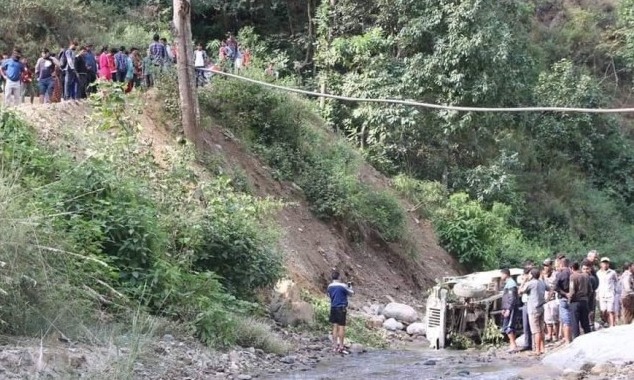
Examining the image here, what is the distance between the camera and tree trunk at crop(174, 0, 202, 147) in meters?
20.1

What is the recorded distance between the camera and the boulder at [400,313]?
20266 millimetres

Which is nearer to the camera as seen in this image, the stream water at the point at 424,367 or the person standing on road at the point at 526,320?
the stream water at the point at 424,367

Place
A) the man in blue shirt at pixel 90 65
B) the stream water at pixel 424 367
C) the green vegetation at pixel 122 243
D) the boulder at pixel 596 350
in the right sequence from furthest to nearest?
the man in blue shirt at pixel 90 65
the stream water at pixel 424 367
the boulder at pixel 596 350
the green vegetation at pixel 122 243

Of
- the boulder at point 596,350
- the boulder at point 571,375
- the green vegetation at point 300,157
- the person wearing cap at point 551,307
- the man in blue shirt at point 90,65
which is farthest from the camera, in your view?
the green vegetation at point 300,157

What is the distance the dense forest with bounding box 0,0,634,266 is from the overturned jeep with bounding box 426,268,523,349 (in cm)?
977

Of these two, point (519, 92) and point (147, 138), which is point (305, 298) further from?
point (519, 92)

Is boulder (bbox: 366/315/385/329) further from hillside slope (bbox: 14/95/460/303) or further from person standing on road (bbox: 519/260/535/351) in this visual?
person standing on road (bbox: 519/260/535/351)

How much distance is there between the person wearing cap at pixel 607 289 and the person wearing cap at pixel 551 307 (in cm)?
101

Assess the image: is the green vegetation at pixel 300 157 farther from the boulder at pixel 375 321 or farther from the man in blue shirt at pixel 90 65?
the boulder at pixel 375 321

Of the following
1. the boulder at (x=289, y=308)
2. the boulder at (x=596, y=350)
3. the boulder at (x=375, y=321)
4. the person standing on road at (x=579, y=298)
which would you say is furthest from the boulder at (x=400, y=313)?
the boulder at (x=596, y=350)

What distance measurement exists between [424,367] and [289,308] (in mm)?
3662

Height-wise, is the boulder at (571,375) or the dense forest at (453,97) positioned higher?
the dense forest at (453,97)

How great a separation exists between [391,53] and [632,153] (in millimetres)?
13448

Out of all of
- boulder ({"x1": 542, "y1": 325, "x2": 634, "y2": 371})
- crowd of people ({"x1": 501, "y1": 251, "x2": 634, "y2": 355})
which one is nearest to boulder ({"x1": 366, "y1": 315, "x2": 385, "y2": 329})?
crowd of people ({"x1": 501, "y1": 251, "x2": 634, "y2": 355})
